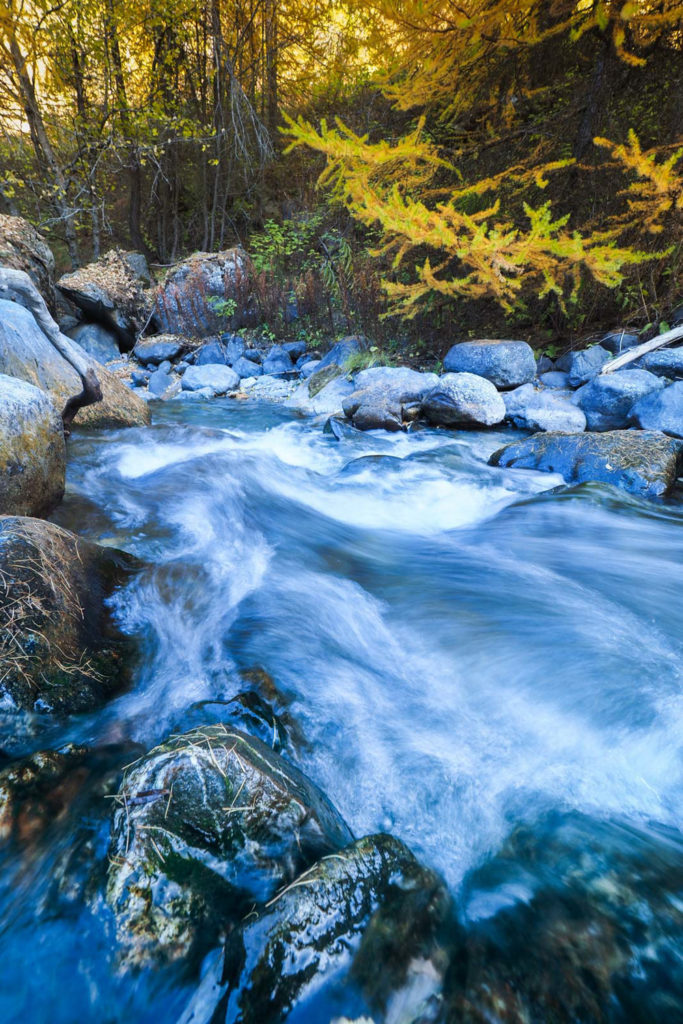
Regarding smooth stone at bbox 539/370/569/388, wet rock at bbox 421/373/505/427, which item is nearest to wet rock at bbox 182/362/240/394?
wet rock at bbox 421/373/505/427

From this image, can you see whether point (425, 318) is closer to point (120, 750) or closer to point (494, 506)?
point (494, 506)

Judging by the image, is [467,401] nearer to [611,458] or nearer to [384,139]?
[611,458]

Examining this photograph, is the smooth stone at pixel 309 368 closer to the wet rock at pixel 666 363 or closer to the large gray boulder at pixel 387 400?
the large gray boulder at pixel 387 400

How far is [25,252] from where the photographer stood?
792 centimetres

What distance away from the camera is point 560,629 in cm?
238

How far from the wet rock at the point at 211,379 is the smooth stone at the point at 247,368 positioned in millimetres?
379

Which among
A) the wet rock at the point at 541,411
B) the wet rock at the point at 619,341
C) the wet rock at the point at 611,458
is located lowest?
the wet rock at the point at 611,458

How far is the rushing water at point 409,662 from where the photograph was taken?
1.27 m

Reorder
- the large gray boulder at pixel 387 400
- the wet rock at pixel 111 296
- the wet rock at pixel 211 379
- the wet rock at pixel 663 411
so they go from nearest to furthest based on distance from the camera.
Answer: the wet rock at pixel 663 411
the large gray boulder at pixel 387 400
the wet rock at pixel 211 379
the wet rock at pixel 111 296

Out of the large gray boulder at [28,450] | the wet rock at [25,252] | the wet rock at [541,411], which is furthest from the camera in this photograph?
the wet rock at [25,252]

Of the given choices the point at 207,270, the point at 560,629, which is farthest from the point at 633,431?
the point at 207,270

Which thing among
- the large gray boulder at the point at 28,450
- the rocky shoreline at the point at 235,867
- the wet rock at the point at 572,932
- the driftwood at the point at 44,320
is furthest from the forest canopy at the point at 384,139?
the wet rock at the point at 572,932

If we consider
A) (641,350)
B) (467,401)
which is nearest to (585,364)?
(641,350)

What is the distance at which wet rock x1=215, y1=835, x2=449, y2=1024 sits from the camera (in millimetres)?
917
